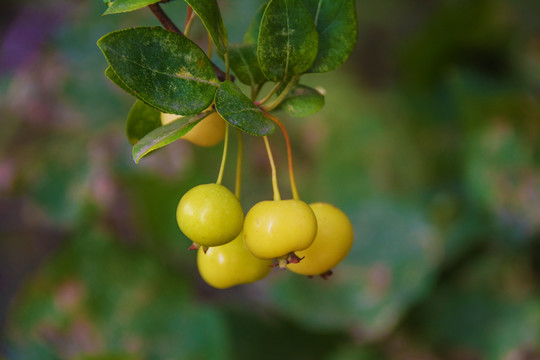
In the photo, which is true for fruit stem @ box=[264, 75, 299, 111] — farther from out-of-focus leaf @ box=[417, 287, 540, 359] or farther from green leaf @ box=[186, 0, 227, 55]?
out-of-focus leaf @ box=[417, 287, 540, 359]

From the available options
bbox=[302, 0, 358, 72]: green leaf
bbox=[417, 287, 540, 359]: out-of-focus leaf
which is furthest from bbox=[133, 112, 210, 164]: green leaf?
bbox=[417, 287, 540, 359]: out-of-focus leaf

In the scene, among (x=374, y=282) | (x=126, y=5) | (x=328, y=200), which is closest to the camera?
(x=126, y=5)

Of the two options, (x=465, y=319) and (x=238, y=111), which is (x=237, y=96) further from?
(x=465, y=319)

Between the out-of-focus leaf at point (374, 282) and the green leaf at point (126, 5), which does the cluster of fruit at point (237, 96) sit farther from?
the out-of-focus leaf at point (374, 282)

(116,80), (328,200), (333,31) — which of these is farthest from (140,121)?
(328,200)

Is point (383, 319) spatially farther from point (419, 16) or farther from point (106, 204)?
point (419, 16)

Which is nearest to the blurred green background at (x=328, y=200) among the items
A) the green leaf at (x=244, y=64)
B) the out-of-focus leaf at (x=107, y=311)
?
the out-of-focus leaf at (x=107, y=311)
